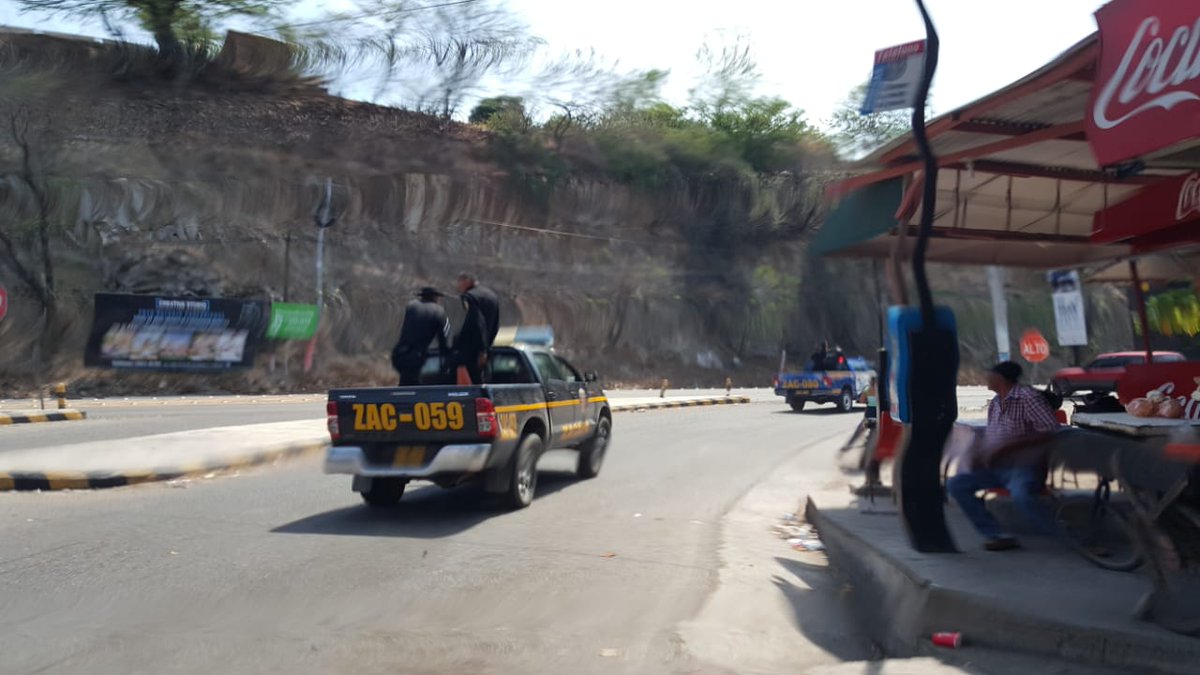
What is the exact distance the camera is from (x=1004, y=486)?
7.64 m

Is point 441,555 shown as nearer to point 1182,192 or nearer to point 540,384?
point 540,384

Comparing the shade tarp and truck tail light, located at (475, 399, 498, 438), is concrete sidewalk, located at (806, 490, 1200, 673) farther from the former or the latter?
truck tail light, located at (475, 399, 498, 438)

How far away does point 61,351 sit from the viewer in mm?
34500

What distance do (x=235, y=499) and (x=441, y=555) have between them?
3744 millimetres

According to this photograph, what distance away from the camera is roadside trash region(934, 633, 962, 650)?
557 centimetres

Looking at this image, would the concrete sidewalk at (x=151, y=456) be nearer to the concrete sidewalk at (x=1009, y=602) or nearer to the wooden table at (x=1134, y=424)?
the concrete sidewalk at (x=1009, y=602)

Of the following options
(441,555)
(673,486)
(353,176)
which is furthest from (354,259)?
(441,555)

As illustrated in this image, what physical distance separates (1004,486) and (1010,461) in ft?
1.21

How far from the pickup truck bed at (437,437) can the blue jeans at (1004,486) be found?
4.20 meters

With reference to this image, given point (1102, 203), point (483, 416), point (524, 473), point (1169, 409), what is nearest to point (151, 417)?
point (524, 473)

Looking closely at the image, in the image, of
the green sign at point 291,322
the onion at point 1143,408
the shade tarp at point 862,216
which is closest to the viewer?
the shade tarp at point 862,216

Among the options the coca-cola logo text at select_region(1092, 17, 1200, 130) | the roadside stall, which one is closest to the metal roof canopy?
the roadside stall

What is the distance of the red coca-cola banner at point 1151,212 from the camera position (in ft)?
29.2

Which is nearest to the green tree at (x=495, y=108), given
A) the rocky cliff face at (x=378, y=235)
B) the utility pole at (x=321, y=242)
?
the rocky cliff face at (x=378, y=235)
